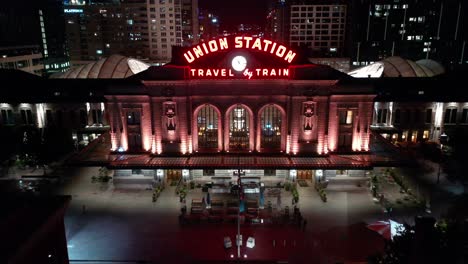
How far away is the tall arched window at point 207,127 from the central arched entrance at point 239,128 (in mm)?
2331

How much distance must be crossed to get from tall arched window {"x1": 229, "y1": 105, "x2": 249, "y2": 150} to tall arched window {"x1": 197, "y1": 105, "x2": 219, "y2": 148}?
2.34 metres

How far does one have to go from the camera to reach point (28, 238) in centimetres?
1708

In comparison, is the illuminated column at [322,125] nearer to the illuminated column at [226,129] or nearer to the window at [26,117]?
the illuminated column at [226,129]

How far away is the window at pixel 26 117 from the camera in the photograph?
73.2m

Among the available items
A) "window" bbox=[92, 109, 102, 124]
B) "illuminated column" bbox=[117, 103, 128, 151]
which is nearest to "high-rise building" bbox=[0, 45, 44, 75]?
"window" bbox=[92, 109, 102, 124]

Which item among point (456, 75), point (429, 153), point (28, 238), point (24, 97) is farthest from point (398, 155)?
point (24, 97)

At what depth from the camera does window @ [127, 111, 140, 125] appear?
55062mm

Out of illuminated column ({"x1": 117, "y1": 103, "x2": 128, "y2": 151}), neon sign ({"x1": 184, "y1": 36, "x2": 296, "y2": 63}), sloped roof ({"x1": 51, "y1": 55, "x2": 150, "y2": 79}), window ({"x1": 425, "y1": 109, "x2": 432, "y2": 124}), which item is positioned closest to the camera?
neon sign ({"x1": 184, "y1": 36, "x2": 296, "y2": 63})

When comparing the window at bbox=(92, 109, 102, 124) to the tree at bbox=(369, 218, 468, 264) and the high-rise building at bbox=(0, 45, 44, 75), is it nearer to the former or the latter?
the tree at bbox=(369, 218, 468, 264)

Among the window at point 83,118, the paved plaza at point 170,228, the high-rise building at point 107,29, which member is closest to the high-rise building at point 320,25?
the high-rise building at point 107,29

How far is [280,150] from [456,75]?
177 ft

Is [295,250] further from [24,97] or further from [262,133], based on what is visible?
[24,97]

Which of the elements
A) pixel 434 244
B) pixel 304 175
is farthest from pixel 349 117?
pixel 434 244

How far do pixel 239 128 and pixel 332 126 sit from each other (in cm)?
1406
